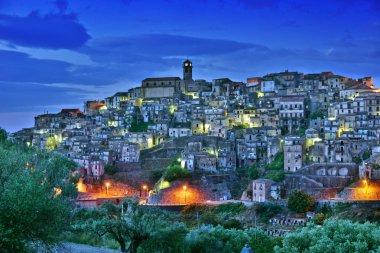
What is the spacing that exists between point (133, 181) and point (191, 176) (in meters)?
6.88

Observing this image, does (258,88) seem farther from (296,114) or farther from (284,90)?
(296,114)

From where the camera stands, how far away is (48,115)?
292 ft

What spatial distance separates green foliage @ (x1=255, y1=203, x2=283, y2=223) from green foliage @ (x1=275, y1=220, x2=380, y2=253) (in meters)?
20.7

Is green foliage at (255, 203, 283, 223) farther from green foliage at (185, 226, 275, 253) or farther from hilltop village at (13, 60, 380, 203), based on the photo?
green foliage at (185, 226, 275, 253)

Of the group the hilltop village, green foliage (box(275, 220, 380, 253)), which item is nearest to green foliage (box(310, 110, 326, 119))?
the hilltop village

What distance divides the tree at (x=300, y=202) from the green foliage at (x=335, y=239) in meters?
19.7

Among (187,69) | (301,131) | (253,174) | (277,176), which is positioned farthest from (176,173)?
(187,69)

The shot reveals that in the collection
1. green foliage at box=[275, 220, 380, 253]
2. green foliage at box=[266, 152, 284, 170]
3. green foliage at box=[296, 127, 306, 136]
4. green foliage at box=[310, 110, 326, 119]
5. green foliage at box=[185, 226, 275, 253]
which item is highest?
green foliage at box=[310, 110, 326, 119]

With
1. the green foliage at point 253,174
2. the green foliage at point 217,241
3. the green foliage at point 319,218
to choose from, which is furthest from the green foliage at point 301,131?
the green foliage at point 217,241

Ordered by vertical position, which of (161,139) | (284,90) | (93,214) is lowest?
(93,214)

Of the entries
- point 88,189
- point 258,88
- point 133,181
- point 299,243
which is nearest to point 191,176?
point 133,181

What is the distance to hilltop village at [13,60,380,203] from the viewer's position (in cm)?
5075

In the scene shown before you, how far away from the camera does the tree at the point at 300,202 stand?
149ft

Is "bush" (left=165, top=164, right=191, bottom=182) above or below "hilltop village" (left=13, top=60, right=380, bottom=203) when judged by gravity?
below
